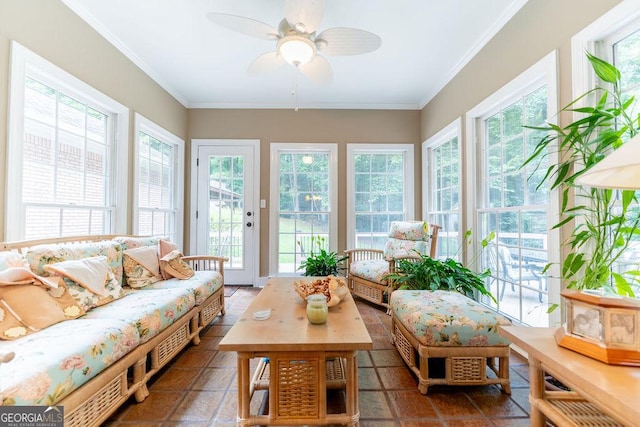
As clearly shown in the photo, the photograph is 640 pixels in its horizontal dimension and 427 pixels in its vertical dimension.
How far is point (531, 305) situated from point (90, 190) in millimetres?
3821

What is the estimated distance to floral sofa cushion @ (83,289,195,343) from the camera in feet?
5.50

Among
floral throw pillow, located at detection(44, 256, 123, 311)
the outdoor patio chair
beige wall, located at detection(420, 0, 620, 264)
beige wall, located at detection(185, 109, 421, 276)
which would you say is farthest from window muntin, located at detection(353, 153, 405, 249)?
floral throw pillow, located at detection(44, 256, 123, 311)

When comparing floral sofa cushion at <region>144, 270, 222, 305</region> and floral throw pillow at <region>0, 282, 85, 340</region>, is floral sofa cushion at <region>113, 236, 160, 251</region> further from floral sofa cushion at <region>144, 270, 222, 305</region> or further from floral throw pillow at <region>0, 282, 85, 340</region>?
floral throw pillow at <region>0, 282, 85, 340</region>

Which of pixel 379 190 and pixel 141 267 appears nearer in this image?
pixel 141 267

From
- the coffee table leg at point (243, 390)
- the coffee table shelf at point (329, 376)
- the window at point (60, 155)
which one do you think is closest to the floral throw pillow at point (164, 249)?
the window at point (60, 155)

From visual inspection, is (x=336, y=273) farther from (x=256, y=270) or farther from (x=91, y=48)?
(x=91, y=48)

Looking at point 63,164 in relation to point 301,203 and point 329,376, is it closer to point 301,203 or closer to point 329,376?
point 329,376

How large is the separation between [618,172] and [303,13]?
1773 millimetres

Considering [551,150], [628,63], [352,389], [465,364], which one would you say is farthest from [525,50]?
[352,389]

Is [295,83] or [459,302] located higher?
[295,83]

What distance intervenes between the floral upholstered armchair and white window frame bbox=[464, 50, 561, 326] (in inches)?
20.8

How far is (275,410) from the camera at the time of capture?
1.35 metres

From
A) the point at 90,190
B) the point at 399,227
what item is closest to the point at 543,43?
the point at 399,227

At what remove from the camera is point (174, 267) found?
2609mm
